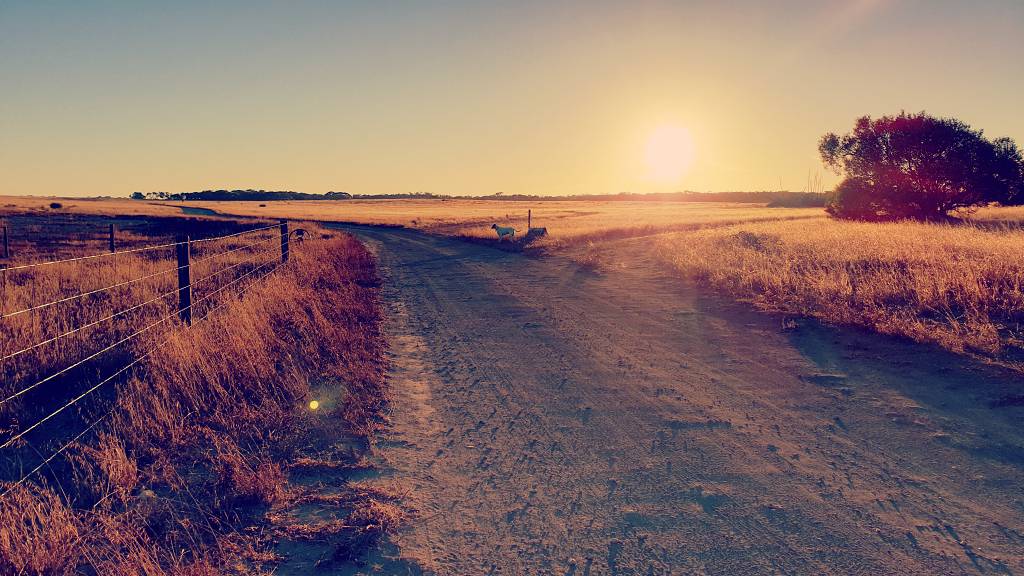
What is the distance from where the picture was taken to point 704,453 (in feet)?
15.2

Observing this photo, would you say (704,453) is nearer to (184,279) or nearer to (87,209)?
(184,279)

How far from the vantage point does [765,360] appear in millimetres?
7391

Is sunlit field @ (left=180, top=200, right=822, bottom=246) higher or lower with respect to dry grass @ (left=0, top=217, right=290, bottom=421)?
higher

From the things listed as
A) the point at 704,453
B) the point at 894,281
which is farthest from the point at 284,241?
the point at 894,281

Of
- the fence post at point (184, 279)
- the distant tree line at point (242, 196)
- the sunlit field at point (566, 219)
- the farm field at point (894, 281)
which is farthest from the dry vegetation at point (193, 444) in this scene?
the distant tree line at point (242, 196)

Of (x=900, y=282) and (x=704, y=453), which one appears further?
(x=900, y=282)

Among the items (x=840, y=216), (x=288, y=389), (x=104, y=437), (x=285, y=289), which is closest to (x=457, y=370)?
(x=288, y=389)

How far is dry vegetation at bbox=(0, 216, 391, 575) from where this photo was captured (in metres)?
3.26

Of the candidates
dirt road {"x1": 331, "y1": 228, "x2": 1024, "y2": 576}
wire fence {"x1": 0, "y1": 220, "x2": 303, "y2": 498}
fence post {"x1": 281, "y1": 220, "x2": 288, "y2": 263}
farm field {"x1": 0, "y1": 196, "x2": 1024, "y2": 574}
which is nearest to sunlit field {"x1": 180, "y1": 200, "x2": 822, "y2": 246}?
fence post {"x1": 281, "y1": 220, "x2": 288, "y2": 263}

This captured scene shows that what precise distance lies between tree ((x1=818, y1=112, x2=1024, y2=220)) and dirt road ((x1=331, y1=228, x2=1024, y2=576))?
31171 millimetres

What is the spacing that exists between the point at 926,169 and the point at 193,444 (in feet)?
129

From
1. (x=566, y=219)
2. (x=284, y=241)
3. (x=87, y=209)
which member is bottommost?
(x=284, y=241)

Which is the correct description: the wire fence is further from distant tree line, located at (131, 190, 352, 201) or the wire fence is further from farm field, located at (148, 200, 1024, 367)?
distant tree line, located at (131, 190, 352, 201)

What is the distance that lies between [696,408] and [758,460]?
1232mm
